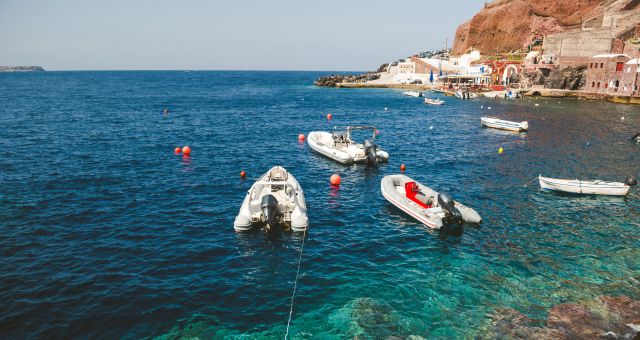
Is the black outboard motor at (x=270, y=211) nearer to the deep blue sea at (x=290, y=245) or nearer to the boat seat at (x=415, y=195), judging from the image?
the deep blue sea at (x=290, y=245)

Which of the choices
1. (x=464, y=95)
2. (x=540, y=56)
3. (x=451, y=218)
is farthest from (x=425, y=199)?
(x=540, y=56)

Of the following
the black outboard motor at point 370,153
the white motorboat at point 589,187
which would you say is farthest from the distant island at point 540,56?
the black outboard motor at point 370,153

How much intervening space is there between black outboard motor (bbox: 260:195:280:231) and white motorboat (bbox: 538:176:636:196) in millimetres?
21972

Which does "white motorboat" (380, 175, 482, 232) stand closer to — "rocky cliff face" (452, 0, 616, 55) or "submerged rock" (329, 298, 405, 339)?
"submerged rock" (329, 298, 405, 339)

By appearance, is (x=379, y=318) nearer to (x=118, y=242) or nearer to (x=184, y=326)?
(x=184, y=326)

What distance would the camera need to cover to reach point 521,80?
103938 millimetres

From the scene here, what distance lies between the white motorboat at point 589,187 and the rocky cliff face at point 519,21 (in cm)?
12204

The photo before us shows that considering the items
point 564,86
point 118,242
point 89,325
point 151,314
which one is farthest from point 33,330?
point 564,86

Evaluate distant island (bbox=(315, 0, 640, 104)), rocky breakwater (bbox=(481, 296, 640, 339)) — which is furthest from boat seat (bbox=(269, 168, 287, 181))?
distant island (bbox=(315, 0, 640, 104))

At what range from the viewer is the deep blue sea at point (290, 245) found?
16.2 meters

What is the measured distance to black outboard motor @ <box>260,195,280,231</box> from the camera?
2291cm

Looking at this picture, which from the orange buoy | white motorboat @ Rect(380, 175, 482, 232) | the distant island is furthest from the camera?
the distant island

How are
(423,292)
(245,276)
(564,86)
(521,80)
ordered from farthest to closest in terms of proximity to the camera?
(521,80) → (564,86) → (245,276) → (423,292)

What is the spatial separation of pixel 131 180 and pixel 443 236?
2532cm
